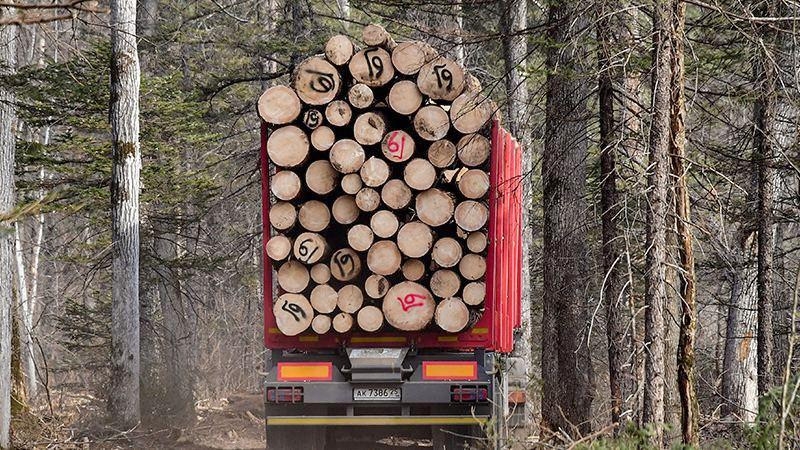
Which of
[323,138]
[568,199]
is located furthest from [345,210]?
[568,199]

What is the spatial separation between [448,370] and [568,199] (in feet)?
8.47

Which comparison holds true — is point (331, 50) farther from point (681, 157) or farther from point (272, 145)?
point (681, 157)

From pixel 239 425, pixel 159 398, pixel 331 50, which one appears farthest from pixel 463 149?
pixel 239 425

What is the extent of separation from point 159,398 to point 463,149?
8727 mm

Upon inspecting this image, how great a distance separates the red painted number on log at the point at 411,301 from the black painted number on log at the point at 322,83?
1.94 m

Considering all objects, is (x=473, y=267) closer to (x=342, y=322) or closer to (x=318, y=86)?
(x=342, y=322)

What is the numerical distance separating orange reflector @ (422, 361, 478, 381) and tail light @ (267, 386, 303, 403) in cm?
110

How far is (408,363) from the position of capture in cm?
930

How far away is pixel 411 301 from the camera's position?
920 centimetres

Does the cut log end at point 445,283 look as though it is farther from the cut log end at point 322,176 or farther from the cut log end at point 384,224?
the cut log end at point 322,176

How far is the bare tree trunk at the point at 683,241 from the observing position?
753 cm

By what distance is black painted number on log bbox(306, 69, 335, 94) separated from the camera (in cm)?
928

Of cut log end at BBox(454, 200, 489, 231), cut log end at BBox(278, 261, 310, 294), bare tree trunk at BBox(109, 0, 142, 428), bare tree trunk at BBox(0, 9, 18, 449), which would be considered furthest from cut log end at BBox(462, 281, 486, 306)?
bare tree trunk at BBox(109, 0, 142, 428)

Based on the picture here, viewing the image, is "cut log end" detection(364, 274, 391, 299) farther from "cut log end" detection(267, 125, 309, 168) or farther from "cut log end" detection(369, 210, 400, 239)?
"cut log end" detection(267, 125, 309, 168)
